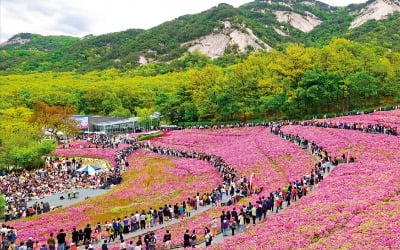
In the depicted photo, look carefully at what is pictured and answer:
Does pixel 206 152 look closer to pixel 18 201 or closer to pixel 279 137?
pixel 279 137

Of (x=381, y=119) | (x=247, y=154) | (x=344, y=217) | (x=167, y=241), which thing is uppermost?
(x=381, y=119)

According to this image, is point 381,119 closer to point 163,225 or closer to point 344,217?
point 344,217

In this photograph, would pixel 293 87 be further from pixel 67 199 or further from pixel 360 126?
pixel 67 199

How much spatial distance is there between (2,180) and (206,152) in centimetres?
3075

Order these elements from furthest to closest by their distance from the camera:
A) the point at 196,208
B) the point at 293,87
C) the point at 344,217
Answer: the point at 293,87
the point at 196,208
the point at 344,217

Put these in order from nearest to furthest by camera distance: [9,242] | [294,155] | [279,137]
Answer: [9,242]
[294,155]
[279,137]

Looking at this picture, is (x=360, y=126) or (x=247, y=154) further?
(x=247, y=154)

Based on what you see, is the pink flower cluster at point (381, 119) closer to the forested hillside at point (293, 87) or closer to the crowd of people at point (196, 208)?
the forested hillside at point (293, 87)

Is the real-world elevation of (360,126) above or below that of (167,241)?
above

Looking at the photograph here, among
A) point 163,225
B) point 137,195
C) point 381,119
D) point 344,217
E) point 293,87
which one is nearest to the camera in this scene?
point 344,217

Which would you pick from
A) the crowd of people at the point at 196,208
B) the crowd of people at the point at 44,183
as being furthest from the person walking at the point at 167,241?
the crowd of people at the point at 44,183

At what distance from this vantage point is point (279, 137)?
6316 centimetres

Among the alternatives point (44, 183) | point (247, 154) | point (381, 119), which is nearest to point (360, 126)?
point (381, 119)

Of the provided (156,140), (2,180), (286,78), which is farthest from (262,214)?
(286,78)
